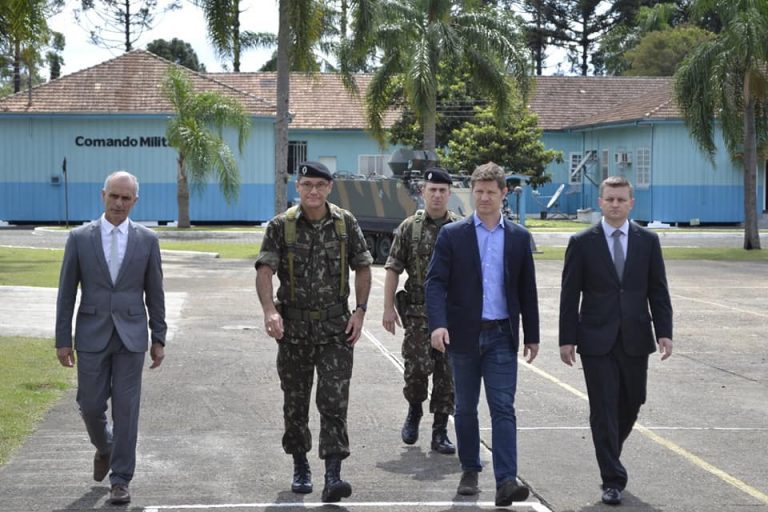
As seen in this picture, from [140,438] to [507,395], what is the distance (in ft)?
10.2

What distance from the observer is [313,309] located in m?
7.29

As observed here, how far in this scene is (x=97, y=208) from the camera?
47.3 meters

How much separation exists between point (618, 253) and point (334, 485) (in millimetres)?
2128

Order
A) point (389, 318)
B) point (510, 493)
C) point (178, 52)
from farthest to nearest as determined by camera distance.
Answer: point (178, 52)
point (389, 318)
point (510, 493)

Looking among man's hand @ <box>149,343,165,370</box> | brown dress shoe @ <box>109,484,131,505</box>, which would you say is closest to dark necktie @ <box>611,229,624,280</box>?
man's hand @ <box>149,343,165,370</box>

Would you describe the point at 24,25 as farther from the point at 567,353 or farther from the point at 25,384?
the point at 567,353

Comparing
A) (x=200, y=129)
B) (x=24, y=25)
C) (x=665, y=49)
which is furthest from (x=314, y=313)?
(x=665, y=49)

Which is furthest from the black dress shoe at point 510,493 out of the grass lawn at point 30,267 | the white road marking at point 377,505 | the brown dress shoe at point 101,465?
the grass lawn at point 30,267

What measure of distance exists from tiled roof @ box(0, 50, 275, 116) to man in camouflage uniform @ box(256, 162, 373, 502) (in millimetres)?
39372

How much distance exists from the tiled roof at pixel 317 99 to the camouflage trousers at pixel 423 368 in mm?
42117

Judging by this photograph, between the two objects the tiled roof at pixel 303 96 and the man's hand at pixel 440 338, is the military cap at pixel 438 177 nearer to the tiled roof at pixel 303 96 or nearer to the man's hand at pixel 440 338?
the man's hand at pixel 440 338

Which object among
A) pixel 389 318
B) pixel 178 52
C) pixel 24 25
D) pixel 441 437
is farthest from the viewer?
pixel 178 52


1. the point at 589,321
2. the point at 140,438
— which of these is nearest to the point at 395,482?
the point at 589,321

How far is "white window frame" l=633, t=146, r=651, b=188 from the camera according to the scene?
160 ft
